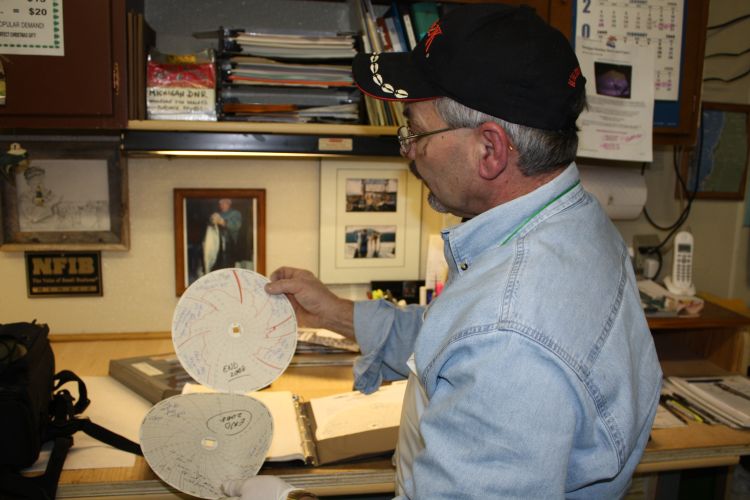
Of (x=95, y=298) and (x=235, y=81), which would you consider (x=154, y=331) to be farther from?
(x=235, y=81)

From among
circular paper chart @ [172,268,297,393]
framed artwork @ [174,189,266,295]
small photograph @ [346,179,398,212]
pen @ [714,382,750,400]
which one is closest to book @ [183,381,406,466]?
circular paper chart @ [172,268,297,393]

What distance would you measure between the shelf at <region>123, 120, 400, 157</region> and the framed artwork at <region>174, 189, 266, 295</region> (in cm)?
33

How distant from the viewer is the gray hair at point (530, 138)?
862mm

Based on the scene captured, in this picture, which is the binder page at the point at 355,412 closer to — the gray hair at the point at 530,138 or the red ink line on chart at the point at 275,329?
the red ink line on chart at the point at 275,329

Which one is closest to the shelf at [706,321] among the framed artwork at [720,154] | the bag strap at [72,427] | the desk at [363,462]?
the desk at [363,462]

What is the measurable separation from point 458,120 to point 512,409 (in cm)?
42

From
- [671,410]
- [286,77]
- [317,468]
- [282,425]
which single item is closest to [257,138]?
[286,77]

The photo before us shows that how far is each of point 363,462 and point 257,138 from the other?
0.82 metres

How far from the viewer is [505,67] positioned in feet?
2.70

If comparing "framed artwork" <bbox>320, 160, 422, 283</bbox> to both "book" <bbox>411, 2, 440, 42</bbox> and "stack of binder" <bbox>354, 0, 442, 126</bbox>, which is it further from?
"book" <bbox>411, 2, 440, 42</bbox>

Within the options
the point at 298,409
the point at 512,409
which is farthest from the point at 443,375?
the point at 298,409

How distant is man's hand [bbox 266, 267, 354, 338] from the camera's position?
139cm

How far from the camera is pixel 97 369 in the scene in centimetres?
168

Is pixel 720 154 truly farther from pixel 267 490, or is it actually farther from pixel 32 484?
pixel 32 484
